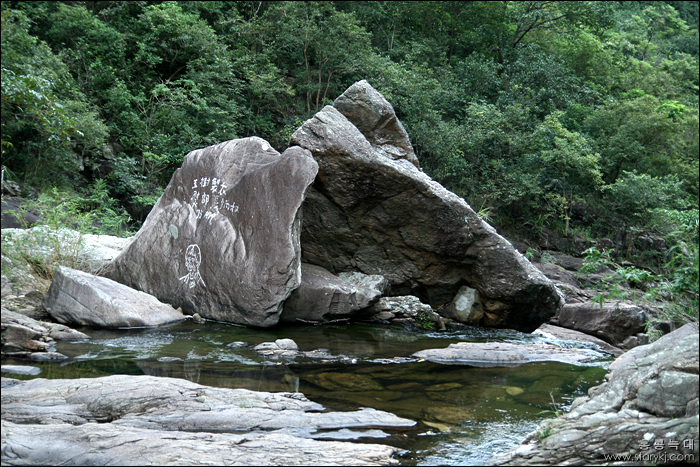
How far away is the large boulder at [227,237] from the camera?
9336mm

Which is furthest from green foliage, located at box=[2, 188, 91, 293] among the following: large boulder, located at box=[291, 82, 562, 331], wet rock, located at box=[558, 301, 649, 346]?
wet rock, located at box=[558, 301, 649, 346]

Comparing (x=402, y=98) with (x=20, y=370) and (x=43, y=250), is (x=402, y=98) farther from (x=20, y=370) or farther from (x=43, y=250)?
(x=20, y=370)

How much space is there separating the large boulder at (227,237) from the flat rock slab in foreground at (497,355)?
9.05 ft

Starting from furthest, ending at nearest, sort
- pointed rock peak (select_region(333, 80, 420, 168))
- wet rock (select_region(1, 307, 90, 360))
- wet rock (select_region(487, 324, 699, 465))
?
pointed rock peak (select_region(333, 80, 420, 168))
wet rock (select_region(1, 307, 90, 360))
wet rock (select_region(487, 324, 699, 465))

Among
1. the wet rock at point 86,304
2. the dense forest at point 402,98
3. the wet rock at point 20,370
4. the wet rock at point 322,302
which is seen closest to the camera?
the wet rock at point 20,370

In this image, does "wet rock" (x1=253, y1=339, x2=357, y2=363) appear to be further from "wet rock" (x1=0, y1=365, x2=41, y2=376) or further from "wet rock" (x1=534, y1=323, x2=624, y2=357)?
"wet rock" (x1=534, y1=323, x2=624, y2=357)

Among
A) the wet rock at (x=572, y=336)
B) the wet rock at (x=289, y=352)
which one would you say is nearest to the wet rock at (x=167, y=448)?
the wet rock at (x=289, y=352)

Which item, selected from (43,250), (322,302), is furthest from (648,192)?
(43,250)

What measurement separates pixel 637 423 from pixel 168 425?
3.77 m

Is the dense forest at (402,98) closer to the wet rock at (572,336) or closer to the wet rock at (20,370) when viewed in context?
the wet rock at (572,336)

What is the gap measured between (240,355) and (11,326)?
9.65ft

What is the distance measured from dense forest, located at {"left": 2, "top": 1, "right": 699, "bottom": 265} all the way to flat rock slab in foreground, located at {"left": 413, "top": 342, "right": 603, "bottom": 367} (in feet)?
28.2

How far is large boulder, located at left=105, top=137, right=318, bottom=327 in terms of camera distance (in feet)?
30.6

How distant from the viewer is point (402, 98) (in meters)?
19.8
